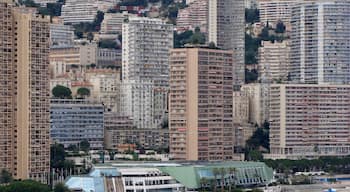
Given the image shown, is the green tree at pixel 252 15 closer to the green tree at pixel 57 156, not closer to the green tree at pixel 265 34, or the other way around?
the green tree at pixel 265 34

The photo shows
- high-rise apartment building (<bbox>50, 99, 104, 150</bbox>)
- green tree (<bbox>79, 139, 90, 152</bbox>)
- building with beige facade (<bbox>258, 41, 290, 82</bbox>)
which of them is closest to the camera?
high-rise apartment building (<bbox>50, 99, 104, 150</bbox>)

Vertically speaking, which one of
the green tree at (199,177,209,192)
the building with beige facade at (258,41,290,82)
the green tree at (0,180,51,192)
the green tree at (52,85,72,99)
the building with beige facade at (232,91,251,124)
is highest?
the building with beige facade at (258,41,290,82)

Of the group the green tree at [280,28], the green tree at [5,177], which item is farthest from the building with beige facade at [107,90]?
the green tree at [5,177]

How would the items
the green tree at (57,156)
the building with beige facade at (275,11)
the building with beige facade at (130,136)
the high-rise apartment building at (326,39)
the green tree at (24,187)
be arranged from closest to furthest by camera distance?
the green tree at (24,187)
the green tree at (57,156)
the building with beige facade at (130,136)
the high-rise apartment building at (326,39)
the building with beige facade at (275,11)

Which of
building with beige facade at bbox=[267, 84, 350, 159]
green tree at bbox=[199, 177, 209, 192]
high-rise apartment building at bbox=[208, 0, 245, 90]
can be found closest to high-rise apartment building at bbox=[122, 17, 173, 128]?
building with beige facade at bbox=[267, 84, 350, 159]

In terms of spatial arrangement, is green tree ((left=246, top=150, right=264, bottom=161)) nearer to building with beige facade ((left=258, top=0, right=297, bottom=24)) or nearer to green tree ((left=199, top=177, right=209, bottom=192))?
green tree ((left=199, top=177, right=209, bottom=192))

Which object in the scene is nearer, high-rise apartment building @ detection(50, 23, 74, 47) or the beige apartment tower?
the beige apartment tower

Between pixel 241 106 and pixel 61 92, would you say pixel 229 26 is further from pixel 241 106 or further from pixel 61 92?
pixel 61 92
